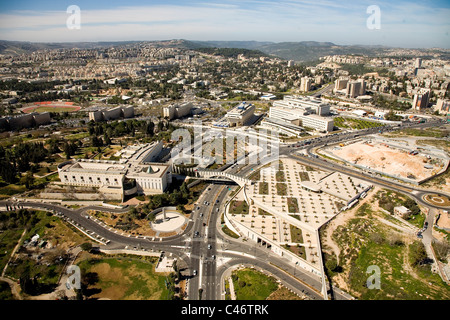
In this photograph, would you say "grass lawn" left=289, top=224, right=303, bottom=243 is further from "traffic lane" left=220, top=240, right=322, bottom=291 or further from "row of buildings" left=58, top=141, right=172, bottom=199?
"row of buildings" left=58, top=141, right=172, bottom=199

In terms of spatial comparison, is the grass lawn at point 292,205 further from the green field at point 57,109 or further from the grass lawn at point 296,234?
the green field at point 57,109

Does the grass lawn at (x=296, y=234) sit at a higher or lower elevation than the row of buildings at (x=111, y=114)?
lower

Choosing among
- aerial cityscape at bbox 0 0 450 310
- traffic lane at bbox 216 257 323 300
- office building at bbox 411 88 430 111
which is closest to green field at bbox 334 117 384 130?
aerial cityscape at bbox 0 0 450 310

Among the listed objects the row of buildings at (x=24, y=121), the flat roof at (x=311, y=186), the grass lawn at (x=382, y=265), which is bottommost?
the grass lawn at (x=382, y=265)

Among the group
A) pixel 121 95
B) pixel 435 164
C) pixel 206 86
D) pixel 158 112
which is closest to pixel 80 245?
pixel 435 164

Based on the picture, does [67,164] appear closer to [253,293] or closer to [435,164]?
[253,293]

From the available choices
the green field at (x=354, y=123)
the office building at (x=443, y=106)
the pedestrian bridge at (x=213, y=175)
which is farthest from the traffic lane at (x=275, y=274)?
the office building at (x=443, y=106)
